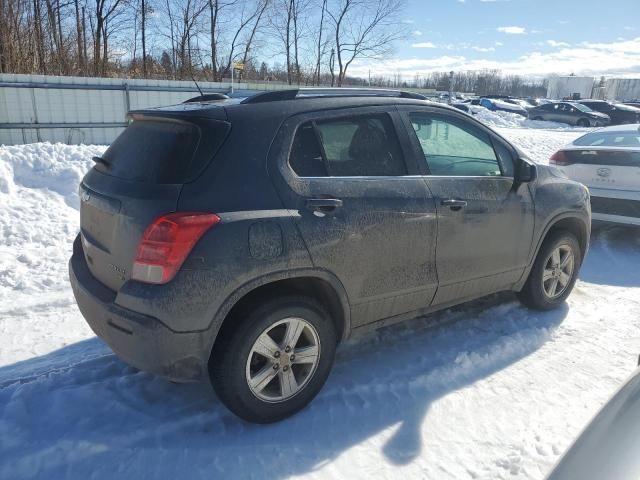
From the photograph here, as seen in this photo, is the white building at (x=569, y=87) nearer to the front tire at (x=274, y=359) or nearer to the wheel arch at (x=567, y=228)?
the wheel arch at (x=567, y=228)

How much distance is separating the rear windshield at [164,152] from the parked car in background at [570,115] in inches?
1259

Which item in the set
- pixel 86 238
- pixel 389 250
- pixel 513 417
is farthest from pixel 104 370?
pixel 513 417

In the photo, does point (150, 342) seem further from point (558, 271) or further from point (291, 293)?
point (558, 271)

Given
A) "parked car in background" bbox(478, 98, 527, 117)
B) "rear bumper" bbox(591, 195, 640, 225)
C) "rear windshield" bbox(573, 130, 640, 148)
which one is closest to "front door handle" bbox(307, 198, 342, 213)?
"rear bumper" bbox(591, 195, 640, 225)

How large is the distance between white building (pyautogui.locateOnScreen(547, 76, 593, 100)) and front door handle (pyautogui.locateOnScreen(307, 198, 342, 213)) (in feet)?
264

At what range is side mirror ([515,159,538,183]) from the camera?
387cm

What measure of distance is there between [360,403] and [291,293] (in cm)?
86

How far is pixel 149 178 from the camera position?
8.67 feet

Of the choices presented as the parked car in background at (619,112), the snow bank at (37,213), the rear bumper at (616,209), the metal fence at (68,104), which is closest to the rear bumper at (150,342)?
the snow bank at (37,213)

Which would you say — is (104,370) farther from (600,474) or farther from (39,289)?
(600,474)

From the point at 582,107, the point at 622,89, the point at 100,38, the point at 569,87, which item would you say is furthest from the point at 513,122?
the point at 622,89

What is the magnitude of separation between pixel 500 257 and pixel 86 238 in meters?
2.91

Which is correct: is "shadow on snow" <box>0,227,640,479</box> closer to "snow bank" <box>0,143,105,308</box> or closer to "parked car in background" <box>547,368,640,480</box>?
"parked car in background" <box>547,368,640,480</box>

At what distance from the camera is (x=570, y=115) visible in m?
30.7
